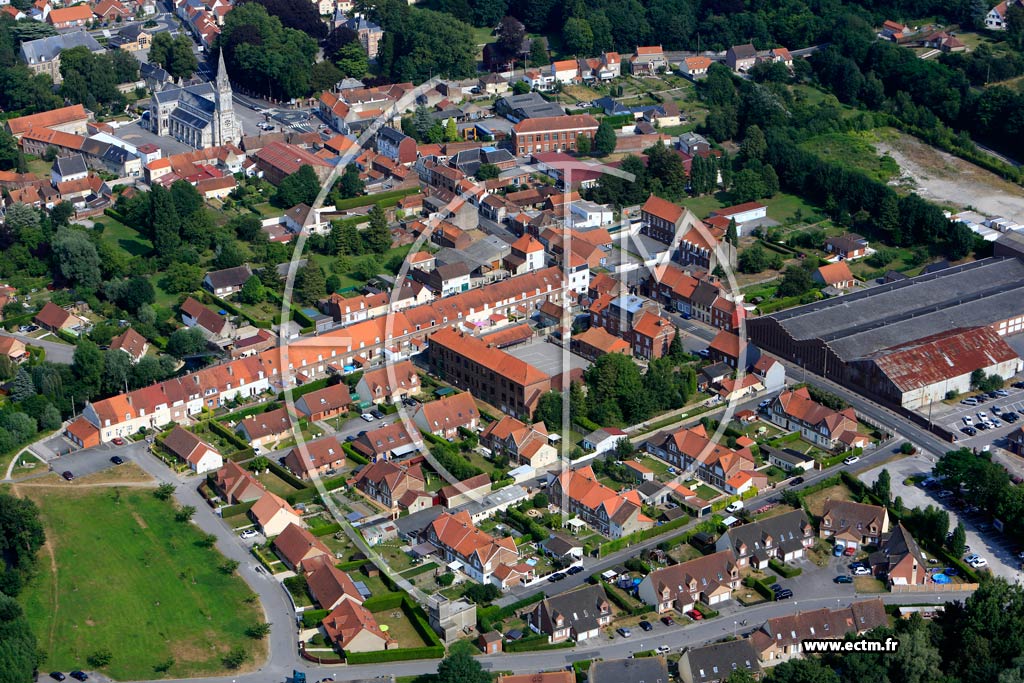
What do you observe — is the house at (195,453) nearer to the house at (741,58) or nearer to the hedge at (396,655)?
the hedge at (396,655)

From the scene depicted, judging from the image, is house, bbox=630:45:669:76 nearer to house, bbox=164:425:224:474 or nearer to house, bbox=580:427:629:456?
house, bbox=580:427:629:456

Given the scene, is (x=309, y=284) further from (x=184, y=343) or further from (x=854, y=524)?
(x=854, y=524)

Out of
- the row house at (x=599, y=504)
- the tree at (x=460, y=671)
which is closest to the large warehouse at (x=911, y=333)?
the row house at (x=599, y=504)

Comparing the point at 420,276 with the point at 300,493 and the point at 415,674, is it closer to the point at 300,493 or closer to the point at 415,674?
the point at 300,493

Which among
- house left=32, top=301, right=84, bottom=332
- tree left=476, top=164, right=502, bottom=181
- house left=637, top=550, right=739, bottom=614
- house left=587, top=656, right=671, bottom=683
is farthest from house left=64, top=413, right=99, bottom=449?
tree left=476, top=164, right=502, bottom=181

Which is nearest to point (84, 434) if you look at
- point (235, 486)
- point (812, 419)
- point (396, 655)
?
point (235, 486)

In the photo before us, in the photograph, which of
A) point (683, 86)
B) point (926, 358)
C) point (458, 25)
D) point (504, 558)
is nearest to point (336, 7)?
point (458, 25)
